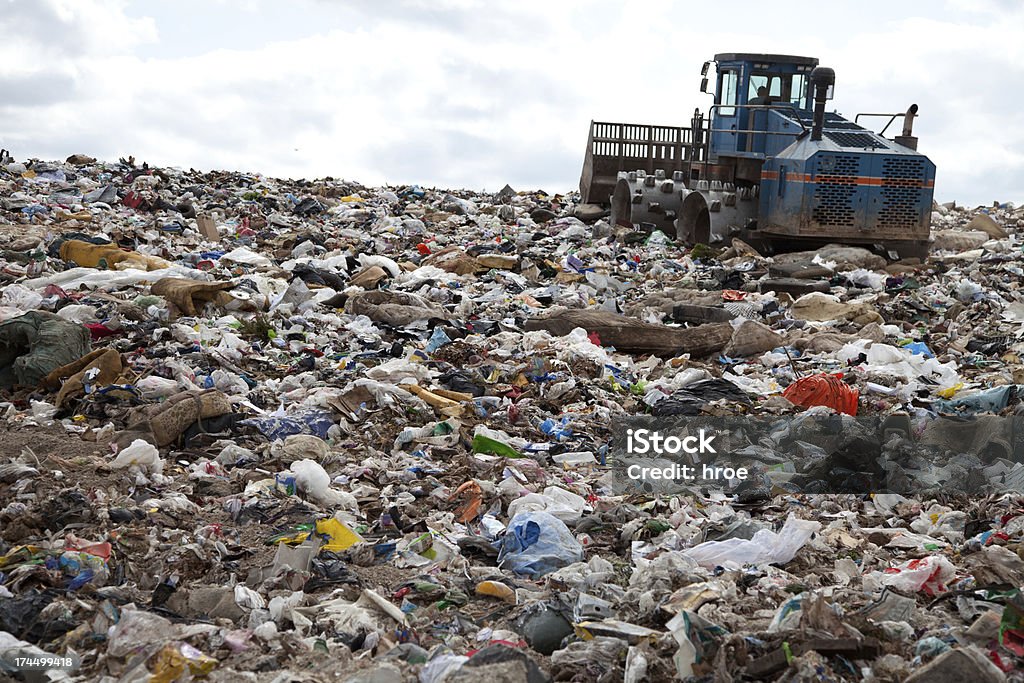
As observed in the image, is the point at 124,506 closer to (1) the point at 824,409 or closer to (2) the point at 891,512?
(2) the point at 891,512

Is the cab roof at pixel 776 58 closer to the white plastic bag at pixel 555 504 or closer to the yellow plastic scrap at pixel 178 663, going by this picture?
the white plastic bag at pixel 555 504

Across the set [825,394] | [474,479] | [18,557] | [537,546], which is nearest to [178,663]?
[18,557]

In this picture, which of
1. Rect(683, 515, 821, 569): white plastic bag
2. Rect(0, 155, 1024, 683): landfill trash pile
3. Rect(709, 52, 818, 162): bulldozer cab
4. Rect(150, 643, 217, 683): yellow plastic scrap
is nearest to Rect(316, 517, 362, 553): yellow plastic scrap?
Rect(0, 155, 1024, 683): landfill trash pile

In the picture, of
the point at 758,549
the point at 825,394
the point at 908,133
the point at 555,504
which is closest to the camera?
the point at 758,549

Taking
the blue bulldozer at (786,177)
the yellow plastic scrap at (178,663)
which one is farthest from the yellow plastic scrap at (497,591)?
the blue bulldozer at (786,177)

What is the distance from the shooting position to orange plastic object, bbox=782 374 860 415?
6723mm

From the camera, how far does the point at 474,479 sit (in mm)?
5273

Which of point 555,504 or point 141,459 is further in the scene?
point 141,459

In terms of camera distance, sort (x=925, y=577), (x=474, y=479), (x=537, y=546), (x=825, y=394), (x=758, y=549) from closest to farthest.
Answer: (x=925, y=577), (x=758, y=549), (x=537, y=546), (x=474, y=479), (x=825, y=394)

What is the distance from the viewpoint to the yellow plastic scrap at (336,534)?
4.38 metres

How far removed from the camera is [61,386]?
6789 millimetres

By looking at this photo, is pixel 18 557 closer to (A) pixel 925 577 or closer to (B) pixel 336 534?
(B) pixel 336 534

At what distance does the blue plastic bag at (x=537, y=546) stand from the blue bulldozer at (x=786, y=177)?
29.8 feet

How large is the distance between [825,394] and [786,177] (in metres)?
6.49
